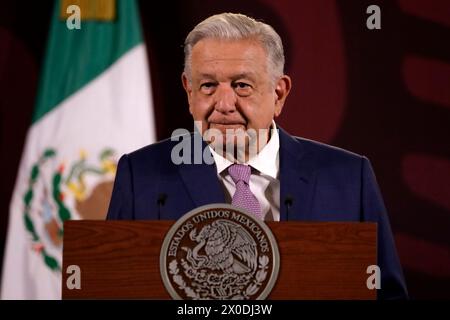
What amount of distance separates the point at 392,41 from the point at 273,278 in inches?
72.7

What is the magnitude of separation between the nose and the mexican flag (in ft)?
3.71

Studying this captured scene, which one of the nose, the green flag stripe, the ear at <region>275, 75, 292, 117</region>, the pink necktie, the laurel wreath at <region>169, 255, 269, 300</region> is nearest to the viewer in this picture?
the laurel wreath at <region>169, 255, 269, 300</region>

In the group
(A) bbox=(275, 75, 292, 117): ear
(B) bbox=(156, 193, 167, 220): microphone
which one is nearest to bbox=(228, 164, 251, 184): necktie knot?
(B) bbox=(156, 193, 167, 220): microphone

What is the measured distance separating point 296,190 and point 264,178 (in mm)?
115

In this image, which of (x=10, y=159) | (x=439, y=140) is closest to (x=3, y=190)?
(x=10, y=159)

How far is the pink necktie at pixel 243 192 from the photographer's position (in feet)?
6.95

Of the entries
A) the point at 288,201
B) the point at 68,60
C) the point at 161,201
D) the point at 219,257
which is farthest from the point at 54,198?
the point at 219,257

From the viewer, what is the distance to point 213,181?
2219 millimetres

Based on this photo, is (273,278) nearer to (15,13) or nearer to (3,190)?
(3,190)

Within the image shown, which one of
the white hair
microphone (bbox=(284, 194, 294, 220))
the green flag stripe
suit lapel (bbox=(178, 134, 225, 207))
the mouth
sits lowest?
microphone (bbox=(284, 194, 294, 220))

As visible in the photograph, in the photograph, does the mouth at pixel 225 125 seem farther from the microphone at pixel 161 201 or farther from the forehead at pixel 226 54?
the microphone at pixel 161 201

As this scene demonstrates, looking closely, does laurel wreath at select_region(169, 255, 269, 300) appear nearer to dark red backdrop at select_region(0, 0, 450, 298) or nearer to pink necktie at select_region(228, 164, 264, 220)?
pink necktie at select_region(228, 164, 264, 220)

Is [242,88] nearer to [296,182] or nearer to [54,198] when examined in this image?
[296,182]

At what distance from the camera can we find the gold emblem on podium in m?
1.77
